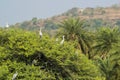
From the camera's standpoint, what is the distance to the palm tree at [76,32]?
48.2m

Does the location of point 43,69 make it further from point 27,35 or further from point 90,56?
point 90,56

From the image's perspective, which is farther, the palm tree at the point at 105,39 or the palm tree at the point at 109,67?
the palm tree at the point at 105,39

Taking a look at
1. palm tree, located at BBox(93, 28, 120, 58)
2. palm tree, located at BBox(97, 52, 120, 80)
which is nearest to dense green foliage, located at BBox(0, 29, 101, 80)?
palm tree, located at BBox(97, 52, 120, 80)

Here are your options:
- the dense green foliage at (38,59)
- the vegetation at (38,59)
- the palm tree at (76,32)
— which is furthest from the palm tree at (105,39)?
the dense green foliage at (38,59)

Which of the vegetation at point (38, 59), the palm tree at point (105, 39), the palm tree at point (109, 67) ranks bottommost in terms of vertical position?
the palm tree at point (109, 67)

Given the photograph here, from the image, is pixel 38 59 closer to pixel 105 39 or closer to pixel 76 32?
pixel 76 32

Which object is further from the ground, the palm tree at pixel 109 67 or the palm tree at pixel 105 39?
the palm tree at pixel 105 39

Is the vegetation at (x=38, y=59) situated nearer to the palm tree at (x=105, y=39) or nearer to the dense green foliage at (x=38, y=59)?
the dense green foliage at (x=38, y=59)

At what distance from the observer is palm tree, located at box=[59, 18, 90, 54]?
4819 cm

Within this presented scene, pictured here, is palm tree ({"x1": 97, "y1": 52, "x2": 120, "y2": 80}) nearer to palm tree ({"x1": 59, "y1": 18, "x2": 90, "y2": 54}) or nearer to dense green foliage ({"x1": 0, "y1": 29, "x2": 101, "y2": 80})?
palm tree ({"x1": 59, "y1": 18, "x2": 90, "y2": 54})

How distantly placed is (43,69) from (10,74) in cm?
238

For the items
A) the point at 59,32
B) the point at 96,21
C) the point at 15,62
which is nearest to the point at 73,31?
the point at 59,32

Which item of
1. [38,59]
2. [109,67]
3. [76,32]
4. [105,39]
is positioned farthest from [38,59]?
[105,39]

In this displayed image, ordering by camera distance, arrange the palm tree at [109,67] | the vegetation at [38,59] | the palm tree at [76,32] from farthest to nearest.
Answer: the palm tree at [76,32]
the palm tree at [109,67]
the vegetation at [38,59]
